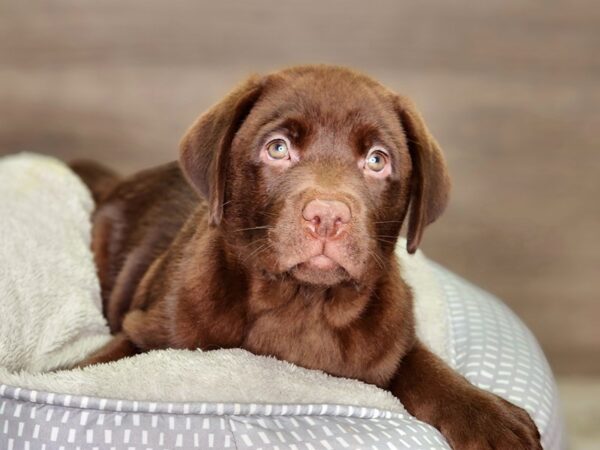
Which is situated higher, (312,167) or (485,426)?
(312,167)

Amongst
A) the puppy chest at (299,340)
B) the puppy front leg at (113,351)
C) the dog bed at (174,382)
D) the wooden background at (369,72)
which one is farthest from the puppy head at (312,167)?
the wooden background at (369,72)

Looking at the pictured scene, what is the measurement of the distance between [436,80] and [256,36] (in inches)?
28.5

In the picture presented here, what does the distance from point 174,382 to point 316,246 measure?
1.37ft

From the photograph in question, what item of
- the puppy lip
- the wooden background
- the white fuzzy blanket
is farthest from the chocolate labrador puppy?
the wooden background

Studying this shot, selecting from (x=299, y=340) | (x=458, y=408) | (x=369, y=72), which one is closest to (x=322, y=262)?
(x=299, y=340)

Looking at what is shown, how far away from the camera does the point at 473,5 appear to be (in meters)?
3.49

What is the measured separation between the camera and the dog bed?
1758 mm

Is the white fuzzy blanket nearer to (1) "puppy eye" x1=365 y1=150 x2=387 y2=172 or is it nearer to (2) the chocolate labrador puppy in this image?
(2) the chocolate labrador puppy

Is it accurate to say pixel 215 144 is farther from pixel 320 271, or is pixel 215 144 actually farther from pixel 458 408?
pixel 458 408

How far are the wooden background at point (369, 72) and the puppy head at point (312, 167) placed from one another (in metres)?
1.45

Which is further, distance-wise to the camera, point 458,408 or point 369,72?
point 369,72

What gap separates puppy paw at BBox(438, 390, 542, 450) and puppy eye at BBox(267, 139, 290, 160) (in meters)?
0.68

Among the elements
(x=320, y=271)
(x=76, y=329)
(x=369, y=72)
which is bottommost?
(x=76, y=329)

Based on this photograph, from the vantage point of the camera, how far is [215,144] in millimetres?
1985
